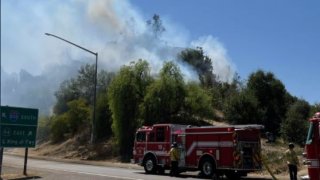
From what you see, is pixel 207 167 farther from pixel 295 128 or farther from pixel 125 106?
pixel 295 128

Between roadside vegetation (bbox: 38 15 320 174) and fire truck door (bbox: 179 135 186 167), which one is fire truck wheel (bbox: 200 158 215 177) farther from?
roadside vegetation (bbox: 38 15 320 174)

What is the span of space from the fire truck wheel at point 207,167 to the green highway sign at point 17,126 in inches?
338

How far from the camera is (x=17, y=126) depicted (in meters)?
24.6

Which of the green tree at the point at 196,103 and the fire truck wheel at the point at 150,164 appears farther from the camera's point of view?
the green tree at the point at 196,103

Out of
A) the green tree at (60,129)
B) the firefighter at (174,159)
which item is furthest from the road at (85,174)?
the green tree at (60,129)

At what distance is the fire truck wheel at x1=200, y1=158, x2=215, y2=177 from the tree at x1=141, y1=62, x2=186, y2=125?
18224mm

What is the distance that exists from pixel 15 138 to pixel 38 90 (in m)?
84.9

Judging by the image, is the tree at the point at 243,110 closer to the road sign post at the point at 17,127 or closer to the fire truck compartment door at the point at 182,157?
the fire truck compartment door at the point at 182,157

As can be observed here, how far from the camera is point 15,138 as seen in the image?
2456 centimetres

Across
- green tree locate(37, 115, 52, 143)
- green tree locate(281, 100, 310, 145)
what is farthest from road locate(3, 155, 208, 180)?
green tree locate(37, 115, 52, 143)

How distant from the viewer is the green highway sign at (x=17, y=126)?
2402cm

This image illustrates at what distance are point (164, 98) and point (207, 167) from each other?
1882 centimetres

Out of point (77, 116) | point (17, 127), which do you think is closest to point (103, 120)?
point (77, 116)

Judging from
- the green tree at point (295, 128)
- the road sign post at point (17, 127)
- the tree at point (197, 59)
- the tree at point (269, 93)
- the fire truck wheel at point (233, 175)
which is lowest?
the fire truck wheel at point (233, 175)
